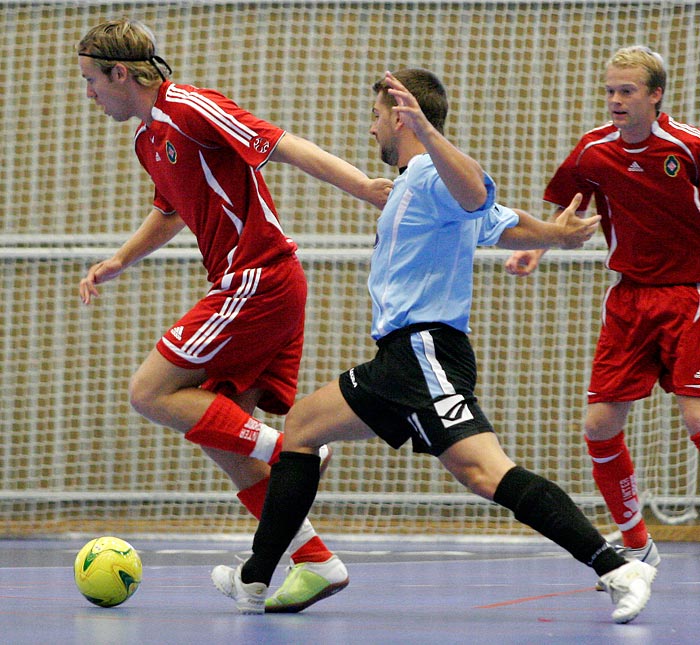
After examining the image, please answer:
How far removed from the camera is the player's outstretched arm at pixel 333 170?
3174 mm

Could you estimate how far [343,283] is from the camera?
702cm

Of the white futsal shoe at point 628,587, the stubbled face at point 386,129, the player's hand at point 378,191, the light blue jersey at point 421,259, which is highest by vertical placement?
the stubbled face at point 386,129

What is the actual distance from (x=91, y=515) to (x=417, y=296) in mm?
4326

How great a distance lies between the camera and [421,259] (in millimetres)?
3168

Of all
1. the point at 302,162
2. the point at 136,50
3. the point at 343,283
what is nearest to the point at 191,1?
the point at 343,283

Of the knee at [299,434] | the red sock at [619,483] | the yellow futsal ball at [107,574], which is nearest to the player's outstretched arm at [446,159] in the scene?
the knee at [299,434]

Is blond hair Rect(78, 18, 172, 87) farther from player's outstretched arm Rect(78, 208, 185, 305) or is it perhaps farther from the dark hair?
the dark hair

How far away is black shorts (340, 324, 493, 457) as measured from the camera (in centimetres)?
308

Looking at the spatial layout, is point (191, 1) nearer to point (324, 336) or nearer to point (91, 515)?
point (324, 336)

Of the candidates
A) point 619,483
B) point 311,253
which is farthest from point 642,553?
point 311,253

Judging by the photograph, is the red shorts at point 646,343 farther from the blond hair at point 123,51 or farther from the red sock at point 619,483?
the blond hair at point 123,51

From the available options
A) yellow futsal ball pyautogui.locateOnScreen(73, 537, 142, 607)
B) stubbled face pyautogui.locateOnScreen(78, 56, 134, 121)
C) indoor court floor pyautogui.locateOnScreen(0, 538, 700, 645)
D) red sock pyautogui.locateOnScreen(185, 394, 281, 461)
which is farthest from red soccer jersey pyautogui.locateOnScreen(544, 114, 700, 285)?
yellow futsal ball pyautogui.locateOnScreen(73, 537, 142, 607)

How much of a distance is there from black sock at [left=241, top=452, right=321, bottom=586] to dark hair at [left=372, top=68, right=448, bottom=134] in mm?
955

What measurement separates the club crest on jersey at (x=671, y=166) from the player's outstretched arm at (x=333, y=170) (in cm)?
132
